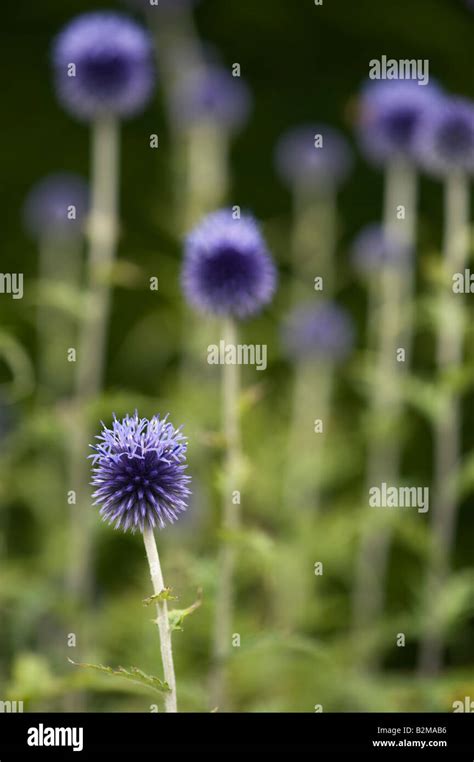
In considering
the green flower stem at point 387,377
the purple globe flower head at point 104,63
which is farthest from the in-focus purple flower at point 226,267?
the purple globe flower head at point 104,63

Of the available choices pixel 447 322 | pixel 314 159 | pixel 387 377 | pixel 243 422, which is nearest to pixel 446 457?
pixel 387 377

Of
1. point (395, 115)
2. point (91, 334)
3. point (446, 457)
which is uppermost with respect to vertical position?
point (395, 115)

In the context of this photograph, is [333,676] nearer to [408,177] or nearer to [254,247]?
[254,247]

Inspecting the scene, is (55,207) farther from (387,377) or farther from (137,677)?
(137,677)

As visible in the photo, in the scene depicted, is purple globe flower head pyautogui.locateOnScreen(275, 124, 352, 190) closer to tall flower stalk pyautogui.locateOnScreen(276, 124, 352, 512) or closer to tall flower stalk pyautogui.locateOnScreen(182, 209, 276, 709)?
tall flower stalk pyautogui.locateOnScreen(276, 124, 352, 512)

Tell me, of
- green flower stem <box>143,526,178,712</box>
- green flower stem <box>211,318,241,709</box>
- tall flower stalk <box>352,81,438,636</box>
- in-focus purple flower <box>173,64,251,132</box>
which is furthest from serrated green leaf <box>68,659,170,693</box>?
in-focus purple flower <box>173,64,251,132</box>

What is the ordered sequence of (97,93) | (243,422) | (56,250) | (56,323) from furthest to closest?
(56,250)
(56,323)
(243,422)
(97,93)
